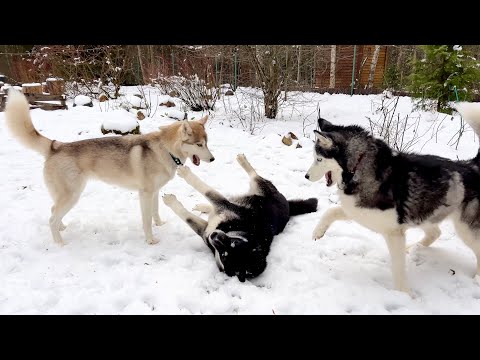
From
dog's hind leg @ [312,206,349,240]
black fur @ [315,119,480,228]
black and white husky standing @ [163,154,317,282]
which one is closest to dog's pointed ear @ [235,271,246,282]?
black and white husky standing @ [163,154,317,282]

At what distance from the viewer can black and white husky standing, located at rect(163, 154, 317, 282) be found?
3.19 metres

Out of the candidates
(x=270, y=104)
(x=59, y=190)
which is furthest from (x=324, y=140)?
(x=270, y=104)

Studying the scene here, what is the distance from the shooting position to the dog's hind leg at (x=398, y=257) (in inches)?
109

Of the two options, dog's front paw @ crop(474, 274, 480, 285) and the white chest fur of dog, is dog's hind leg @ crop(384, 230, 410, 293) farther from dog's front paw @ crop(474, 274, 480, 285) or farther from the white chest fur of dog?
the white chest fur of dog

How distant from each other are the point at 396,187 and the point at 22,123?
3906 millimetres

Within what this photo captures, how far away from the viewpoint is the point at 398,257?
281 cm

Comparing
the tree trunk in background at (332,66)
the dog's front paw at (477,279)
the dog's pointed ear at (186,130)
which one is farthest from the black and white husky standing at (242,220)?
the tree trunk in background at (332,66)

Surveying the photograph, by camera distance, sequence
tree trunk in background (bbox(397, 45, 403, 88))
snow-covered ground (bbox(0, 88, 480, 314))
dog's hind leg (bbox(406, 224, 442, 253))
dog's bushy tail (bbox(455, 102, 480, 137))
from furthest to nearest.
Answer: tree trunk in background (bbox(397, 45, 403, 88)), dog's hind leg (bbox(406, 224, 442, 253)), dog's bushy tail (bbox(455, 102, 480, 137)), snow-covered ground (bbox(0, 88, 480, 314))

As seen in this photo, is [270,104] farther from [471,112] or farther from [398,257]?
[398,257]

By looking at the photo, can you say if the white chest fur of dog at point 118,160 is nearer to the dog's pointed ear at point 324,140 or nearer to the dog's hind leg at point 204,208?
the dog's hind leg at point 204,208

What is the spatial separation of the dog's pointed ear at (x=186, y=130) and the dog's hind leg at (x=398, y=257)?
2.41 metres
